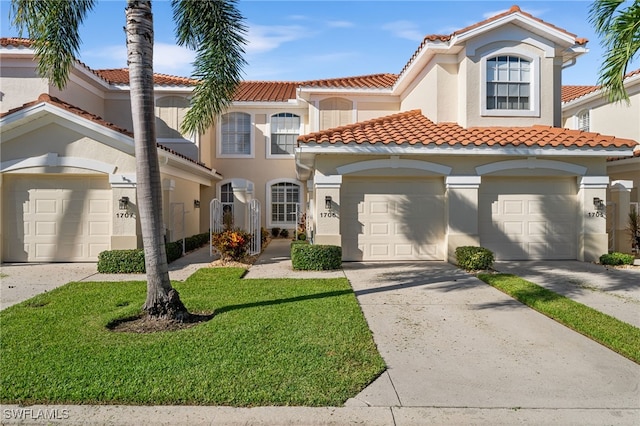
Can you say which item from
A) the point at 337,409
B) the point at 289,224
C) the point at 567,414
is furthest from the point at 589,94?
the point at 337,409

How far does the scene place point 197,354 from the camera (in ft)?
16.5

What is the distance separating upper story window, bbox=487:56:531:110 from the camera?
1346cm

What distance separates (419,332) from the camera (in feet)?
20.2

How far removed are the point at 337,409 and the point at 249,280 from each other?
604 centimetres

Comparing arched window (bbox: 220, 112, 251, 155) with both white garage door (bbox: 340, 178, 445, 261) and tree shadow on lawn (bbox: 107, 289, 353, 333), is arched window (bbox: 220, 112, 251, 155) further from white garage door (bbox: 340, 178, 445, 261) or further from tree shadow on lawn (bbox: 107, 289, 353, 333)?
tree shadow on lawn (bbox: 107, 289, 353, 333)

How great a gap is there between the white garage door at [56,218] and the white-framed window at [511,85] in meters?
12.1

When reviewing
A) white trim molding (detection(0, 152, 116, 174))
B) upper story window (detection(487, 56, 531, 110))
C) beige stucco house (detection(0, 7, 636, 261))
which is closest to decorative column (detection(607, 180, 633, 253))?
beige stucco house (detection(0, 7, 636, 261))

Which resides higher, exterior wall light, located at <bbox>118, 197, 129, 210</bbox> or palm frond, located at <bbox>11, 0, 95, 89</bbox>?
palm frond, located at <bbox>11, 0, 95, 89</bbox>

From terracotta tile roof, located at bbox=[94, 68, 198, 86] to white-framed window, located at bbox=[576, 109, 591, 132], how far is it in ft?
57.4

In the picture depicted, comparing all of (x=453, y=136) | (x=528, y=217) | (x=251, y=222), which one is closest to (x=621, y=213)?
(x=528, y=217)

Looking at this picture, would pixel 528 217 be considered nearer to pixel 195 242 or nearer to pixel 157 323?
pixel 157 323

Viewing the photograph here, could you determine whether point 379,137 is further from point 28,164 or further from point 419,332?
point 28,164

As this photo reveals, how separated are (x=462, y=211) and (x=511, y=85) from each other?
4766 mm

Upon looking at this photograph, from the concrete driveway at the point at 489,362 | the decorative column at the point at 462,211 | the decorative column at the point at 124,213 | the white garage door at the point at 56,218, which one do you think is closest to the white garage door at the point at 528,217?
the decorative column at the point at 462,211
